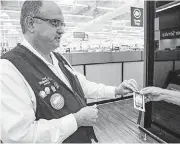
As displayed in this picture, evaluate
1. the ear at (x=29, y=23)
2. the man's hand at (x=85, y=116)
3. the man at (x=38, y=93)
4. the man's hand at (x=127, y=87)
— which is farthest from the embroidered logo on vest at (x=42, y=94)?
the man's hand at (x=127, y=87)

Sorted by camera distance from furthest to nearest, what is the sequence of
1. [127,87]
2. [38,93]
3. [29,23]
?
[127,87], [29,23], [38,93]

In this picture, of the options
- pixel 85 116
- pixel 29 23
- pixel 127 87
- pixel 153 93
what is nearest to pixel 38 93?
pixel 85 116

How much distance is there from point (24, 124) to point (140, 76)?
4.26m

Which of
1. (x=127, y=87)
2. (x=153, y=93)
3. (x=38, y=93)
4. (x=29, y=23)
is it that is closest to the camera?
(x=38, y=93)

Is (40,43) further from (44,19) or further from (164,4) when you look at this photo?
(164,4)

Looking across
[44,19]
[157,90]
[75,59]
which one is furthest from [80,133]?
[75,59]

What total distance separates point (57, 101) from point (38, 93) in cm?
11

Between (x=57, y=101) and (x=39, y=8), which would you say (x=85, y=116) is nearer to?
(x=57, y=101)

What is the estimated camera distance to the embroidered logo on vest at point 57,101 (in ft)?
2.92

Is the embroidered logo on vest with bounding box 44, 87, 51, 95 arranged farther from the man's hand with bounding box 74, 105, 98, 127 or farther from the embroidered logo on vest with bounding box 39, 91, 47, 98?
the man's hand with bounding box 74, 105, 98, 127

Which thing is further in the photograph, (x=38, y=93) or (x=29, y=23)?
(x=29, y=23)

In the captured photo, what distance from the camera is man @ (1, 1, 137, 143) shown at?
2.47ft

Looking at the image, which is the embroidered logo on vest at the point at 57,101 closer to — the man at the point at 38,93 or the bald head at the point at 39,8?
the man at the point at 38,93

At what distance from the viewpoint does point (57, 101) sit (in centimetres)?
90
